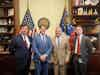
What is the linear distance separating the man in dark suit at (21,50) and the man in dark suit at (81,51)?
115 cm

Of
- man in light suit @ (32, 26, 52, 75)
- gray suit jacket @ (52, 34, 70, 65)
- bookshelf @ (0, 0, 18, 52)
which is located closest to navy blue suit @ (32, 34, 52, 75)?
man in light suit @ (32, 26, 52, 75)

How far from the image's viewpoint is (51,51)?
23.8 ft

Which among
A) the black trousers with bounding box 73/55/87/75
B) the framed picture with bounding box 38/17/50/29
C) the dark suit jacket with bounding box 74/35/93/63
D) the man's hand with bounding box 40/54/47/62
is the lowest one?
the black trousers with bounding box 73/55/87/75

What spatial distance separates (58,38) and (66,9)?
6.64 ft

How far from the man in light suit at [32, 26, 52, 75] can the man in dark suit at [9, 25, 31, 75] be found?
246 millimetres

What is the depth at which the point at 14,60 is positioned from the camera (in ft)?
25.5

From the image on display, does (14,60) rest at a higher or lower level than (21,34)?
lower

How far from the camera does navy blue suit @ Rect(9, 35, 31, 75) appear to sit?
7141mm

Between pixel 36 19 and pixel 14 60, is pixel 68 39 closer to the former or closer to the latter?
pixel 14 60

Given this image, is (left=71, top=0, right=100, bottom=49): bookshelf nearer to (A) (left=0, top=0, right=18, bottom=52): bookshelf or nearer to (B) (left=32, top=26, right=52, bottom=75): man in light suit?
(A) (left=0, top=0, right=18, bottom=52): bookshelf

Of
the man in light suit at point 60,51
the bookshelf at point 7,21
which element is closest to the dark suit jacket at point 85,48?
the man in light suit at point 60,51

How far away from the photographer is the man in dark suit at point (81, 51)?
23.4ft

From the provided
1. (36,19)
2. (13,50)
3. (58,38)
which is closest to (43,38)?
(58,38)

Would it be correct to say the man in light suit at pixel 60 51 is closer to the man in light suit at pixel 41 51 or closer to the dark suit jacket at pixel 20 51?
the man in light suit at pixel 41 51
